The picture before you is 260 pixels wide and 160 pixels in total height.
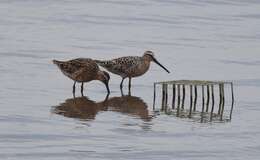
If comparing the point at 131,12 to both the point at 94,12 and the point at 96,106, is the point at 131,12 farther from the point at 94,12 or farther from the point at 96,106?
the point at 96,106

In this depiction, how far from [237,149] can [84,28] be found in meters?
10.3

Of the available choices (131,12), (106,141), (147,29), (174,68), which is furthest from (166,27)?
(106,141)

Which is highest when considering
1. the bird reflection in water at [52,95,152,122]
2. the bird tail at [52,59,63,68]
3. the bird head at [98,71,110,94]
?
the bird tail at [52,59,63,68]

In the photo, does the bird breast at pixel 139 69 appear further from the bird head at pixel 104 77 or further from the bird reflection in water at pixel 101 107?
the bird reflection in water at pixel 101 107

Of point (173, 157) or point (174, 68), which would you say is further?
point (174, 68)

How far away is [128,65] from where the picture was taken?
687 inches

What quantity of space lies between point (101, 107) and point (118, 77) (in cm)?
313

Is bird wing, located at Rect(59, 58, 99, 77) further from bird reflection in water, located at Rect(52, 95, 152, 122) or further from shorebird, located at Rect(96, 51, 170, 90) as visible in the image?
bird reflection in water, located at Rect(52, 95, 152, 122)

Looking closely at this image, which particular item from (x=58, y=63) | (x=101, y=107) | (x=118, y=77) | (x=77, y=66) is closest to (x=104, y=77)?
(x=77, y=66)

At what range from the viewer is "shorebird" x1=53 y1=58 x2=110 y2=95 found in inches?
657

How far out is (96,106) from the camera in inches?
603

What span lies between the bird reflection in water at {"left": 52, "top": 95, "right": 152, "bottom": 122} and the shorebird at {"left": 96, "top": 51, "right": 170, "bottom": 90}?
1159 millimetres

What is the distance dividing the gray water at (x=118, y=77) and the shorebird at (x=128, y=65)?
0.19 m

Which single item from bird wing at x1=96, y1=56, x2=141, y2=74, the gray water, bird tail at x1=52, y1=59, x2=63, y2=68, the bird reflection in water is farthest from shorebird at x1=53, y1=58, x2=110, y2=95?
the bird reflection in water
